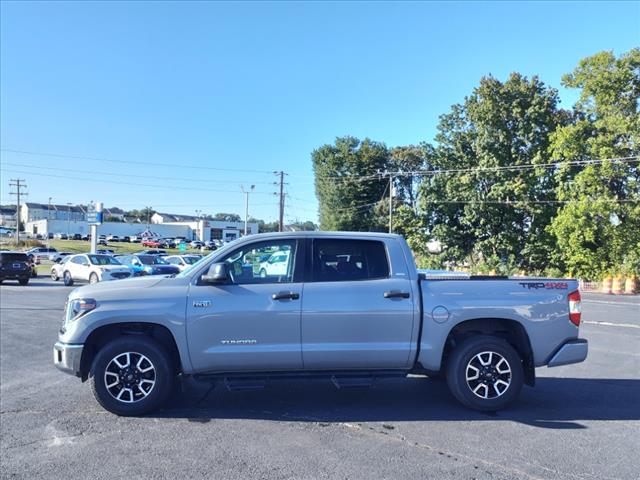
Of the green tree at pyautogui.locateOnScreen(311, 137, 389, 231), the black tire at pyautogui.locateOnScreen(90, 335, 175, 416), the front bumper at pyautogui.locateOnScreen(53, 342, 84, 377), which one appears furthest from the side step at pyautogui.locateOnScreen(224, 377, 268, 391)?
the green tree at pyautogui.locateOnScreen(311, 137, 389, 231)

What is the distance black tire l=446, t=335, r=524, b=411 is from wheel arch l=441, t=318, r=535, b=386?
19 centimetres

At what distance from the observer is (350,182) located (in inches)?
2697

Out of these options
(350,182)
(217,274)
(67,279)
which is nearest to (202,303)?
(217,274)

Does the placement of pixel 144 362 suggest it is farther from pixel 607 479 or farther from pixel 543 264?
pixel 543 264

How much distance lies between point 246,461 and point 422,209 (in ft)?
133

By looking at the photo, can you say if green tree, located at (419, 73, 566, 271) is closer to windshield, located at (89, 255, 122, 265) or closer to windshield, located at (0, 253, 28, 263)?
windshield, located at (89, 255, 122, 265)

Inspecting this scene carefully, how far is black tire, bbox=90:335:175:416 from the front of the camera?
17.3ft

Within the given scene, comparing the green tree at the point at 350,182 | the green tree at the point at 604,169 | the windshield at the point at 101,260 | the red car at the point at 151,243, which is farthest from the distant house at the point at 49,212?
the green tree at the point at 604,169

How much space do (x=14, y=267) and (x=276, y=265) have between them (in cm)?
2632

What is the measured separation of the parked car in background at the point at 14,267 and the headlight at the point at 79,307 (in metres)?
25.2

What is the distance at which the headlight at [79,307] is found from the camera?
17.4 feet

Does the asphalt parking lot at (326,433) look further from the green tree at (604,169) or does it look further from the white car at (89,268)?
the green tree at (604,169)

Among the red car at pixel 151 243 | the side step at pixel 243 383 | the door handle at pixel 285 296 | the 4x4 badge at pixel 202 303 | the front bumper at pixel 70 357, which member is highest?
the red car at pixel 151 243

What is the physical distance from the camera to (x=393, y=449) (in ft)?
14.7
